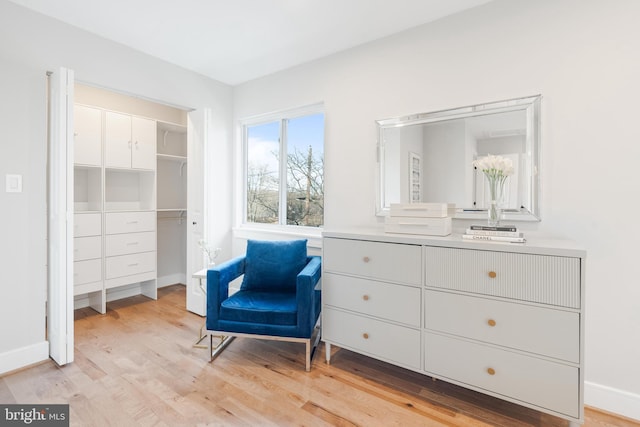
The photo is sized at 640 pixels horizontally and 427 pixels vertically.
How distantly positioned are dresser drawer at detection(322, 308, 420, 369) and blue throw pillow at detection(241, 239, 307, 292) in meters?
0.43

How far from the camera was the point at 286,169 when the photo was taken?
11.0 ft

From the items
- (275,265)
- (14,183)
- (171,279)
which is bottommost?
(171,279)

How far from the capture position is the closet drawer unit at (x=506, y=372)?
1522 millimetres

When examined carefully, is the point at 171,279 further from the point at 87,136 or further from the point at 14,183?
the point at 14,183

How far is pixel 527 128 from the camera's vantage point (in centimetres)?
199

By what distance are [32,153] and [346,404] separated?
109 inches

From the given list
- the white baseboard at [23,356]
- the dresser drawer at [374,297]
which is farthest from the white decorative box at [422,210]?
the white baseboard at [23,356]

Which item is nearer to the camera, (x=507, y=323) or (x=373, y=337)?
(x=507, y=323)

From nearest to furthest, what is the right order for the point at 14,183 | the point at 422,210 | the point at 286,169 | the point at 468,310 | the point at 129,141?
the point at 468,310 < the point at 422,210 < the point at 14,183 < the point at 286,169 < the point at 129,141

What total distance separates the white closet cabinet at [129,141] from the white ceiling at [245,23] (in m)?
0.96

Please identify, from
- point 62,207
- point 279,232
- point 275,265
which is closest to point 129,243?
point 62,207

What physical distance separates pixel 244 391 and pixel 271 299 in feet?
2.05

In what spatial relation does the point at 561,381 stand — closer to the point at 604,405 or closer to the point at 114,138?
the point at 604,405

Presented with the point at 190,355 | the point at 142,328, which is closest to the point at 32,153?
the point at 142,328
